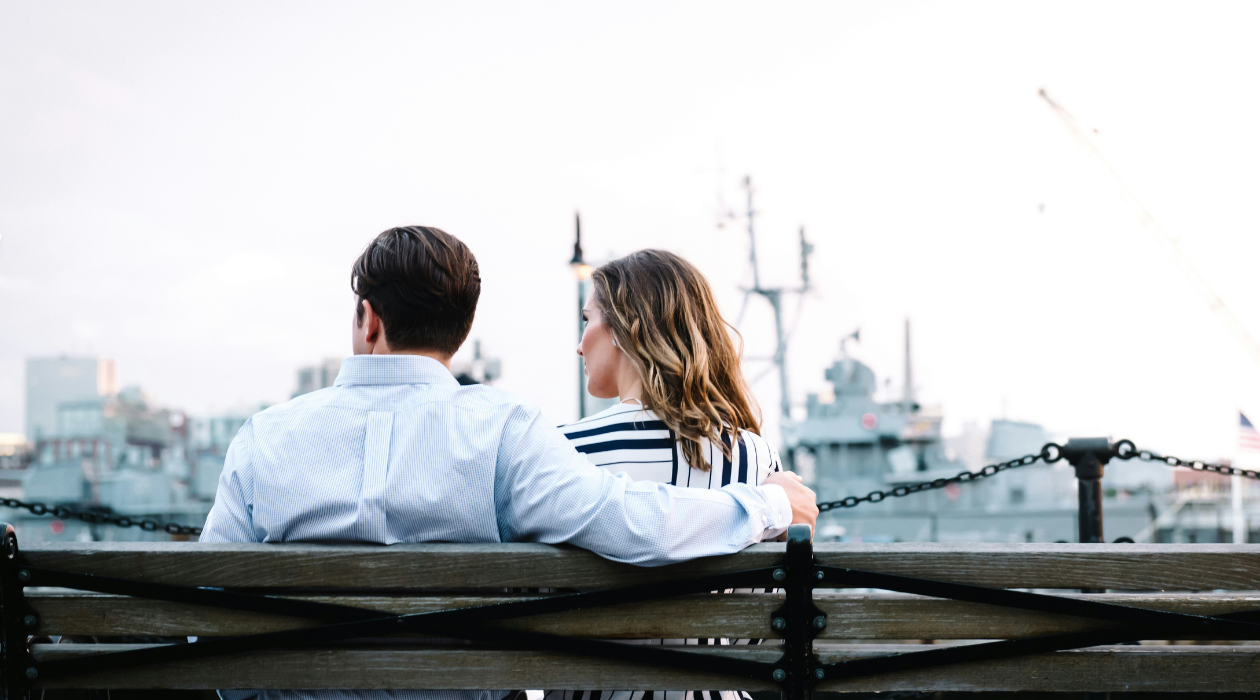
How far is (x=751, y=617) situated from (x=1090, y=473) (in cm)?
384

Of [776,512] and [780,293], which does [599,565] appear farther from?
[780,293]

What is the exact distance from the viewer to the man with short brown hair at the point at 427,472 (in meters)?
1.78

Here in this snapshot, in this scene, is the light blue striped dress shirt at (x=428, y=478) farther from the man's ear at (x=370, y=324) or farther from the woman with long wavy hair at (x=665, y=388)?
the woman with long wavy hair at (x=665, y=388)

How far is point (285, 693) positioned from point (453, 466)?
0.68 m

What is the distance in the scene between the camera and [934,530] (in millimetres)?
22922

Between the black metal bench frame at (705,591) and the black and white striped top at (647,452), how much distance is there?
406 mm

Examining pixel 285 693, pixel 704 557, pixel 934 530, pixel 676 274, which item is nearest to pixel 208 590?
pixel 285 693

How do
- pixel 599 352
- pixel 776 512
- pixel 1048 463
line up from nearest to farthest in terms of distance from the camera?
pixel 776 512
pixel 599 352
pixel 1048 463

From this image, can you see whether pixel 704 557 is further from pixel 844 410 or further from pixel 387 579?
pixel 844 410

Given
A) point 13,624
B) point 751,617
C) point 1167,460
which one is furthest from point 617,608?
point 1167,460

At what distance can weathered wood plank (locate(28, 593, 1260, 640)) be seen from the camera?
182cm

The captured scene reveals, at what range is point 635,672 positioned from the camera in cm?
186

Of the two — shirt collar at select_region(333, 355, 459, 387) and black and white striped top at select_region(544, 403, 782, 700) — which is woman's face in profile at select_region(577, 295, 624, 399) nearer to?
black and white striped top at select_region(544, 403, 782, 700)

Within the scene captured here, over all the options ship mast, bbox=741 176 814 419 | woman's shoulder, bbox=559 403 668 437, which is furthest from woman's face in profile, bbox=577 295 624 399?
ship mast, bbox=741 176 814 419
